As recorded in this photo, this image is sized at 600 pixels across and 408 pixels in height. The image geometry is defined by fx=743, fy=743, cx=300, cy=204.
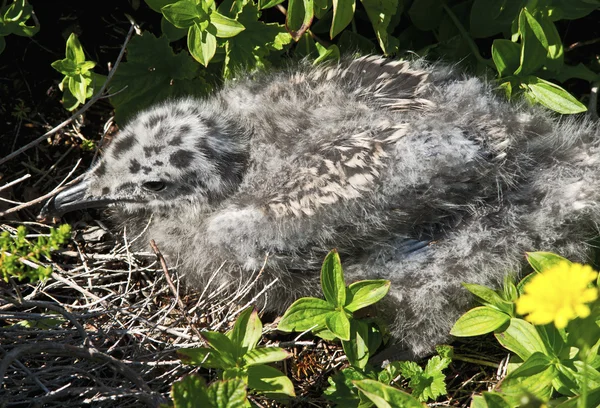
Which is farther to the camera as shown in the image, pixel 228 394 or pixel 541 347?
pixel 541 347

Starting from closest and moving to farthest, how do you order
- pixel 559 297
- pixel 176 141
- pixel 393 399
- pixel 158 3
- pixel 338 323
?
pixel 559 297 < pixel 393 399 < pixel 338 323 < pixel 176 141 < pixel 158 3

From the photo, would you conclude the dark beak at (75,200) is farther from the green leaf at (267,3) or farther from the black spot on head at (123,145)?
the green leaf at (267,3)

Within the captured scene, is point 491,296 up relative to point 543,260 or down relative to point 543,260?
down

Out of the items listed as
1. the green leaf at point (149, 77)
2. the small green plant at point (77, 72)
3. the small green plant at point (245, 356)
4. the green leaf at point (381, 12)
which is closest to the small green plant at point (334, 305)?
the small green plant at point (245, 356)

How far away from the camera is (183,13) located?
2.68 meters

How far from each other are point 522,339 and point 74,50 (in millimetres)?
2040

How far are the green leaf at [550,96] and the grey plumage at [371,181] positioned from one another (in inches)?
2.4

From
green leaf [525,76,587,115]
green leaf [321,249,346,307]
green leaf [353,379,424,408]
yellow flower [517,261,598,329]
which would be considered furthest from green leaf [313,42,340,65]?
yellow flower [517,261,598,329]

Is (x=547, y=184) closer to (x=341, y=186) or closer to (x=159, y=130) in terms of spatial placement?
(x=341, y=186)

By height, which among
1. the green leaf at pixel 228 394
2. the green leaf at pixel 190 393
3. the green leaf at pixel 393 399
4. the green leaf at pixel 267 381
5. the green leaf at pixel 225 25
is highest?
the green leaf at pixel 225 25

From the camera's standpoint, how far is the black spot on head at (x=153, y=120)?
271cm

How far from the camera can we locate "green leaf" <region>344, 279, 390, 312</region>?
255cm

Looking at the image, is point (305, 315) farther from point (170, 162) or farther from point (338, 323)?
point (170, 162)

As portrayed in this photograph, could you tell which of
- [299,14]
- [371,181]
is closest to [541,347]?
[371,181]
